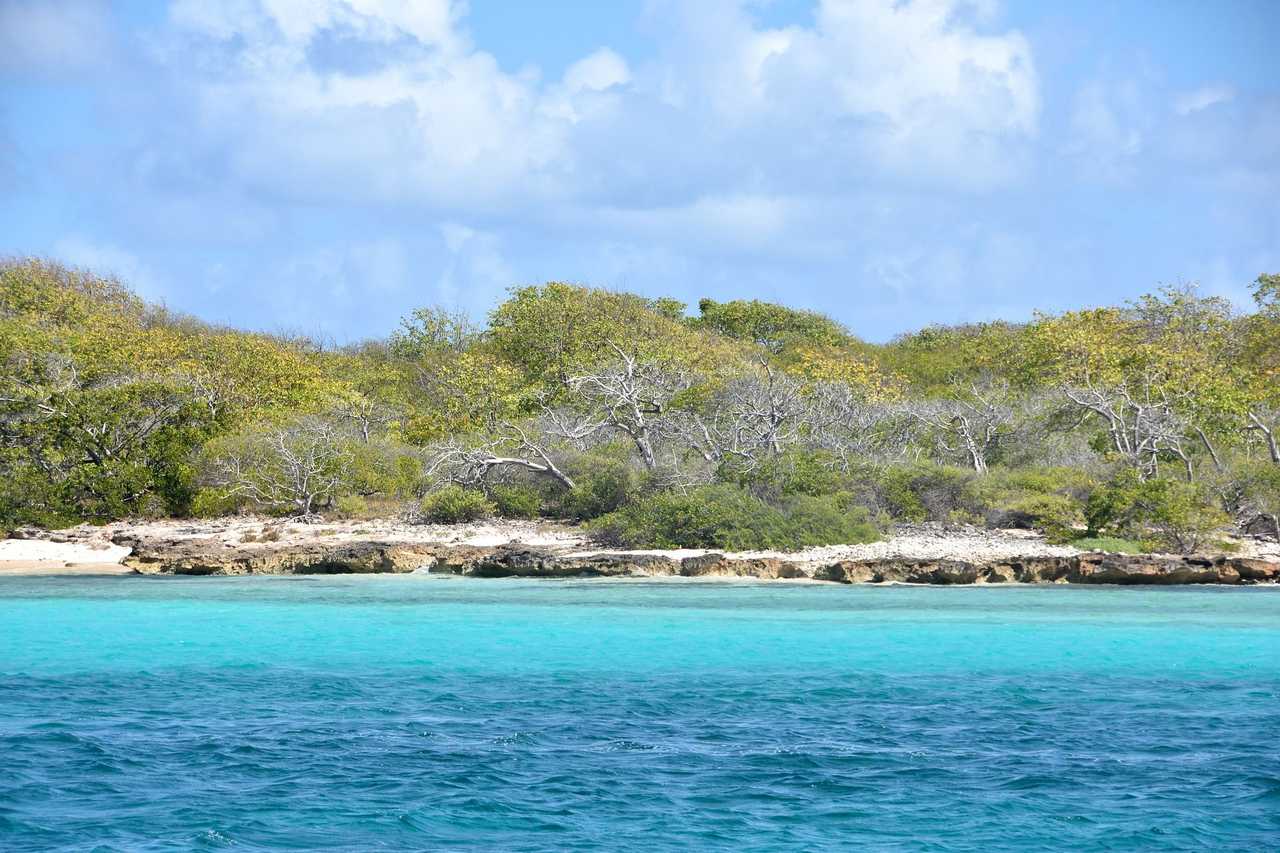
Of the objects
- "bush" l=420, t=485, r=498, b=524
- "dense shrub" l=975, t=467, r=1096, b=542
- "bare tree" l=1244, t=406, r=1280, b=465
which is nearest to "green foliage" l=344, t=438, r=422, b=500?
"bush" l=420, t=485, r=498, b=524

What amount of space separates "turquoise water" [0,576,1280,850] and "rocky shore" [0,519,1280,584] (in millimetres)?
2423

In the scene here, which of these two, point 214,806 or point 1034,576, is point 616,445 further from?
point 214,806

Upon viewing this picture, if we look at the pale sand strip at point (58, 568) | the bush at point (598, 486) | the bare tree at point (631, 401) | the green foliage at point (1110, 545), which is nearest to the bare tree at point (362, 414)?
the bare tree at point (631, 401)

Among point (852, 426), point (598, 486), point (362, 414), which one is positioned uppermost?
point (362, 414)

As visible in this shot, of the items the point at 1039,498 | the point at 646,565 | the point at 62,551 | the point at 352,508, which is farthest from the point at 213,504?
Answer: the point at 1039,498

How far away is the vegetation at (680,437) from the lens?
91.7 ft

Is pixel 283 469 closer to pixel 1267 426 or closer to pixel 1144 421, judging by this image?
pixel 1144 421

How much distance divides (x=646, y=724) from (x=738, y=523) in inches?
575

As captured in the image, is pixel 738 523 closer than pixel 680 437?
Yes

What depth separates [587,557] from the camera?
2597 cm

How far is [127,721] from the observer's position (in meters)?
12.7

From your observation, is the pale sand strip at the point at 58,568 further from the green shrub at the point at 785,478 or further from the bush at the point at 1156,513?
the bush at the point at 1156,513

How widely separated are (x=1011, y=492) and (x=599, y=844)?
2261cm

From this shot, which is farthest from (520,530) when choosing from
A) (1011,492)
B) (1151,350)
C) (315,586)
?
(1151,350)
